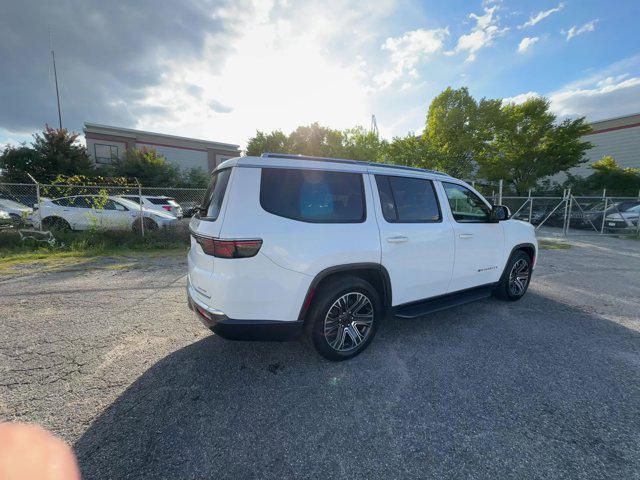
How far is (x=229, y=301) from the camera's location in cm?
236

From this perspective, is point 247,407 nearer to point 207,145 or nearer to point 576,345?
point 576,345

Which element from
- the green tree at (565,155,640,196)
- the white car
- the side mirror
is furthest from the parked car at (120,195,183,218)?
the green tree at (565,155,640,196)

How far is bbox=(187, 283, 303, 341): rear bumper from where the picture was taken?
2.41 metres

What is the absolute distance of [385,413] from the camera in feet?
7.29

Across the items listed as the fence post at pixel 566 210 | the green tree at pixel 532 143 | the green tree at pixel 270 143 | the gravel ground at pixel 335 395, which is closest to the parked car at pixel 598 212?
the fence post at pixel 566 210

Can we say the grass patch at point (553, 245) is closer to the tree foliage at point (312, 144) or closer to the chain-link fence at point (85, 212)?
the chain-link fence at point (85, 212)

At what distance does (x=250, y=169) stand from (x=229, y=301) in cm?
112

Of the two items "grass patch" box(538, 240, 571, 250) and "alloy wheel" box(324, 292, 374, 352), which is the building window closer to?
"alloy wheel" box(324, 292, 374, 352)

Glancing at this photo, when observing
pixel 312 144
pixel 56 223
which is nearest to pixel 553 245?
pixel 56 223

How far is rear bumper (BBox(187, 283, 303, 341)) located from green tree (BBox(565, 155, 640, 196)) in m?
27.6

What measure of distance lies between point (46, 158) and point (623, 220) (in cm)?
3561

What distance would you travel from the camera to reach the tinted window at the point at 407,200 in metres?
3.06

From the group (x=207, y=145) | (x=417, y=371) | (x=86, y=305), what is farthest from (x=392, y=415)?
(x=207, y=145)

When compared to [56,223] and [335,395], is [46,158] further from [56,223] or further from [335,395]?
[335,395]
